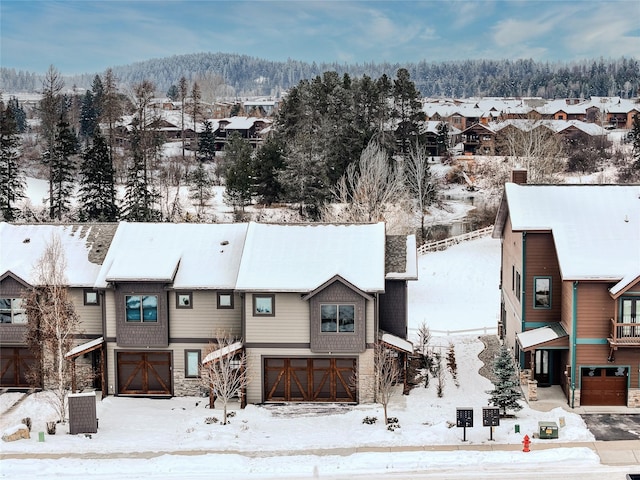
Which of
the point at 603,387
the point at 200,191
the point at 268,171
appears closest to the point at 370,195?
the point at 268,171

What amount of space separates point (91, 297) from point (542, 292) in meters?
19.6

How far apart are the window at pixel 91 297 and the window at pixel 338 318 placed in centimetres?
1015

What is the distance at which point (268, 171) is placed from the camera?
7262 cm

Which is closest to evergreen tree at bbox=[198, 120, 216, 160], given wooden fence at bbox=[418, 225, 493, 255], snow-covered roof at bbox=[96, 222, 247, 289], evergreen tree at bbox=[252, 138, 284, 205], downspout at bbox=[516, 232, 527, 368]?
evergreen tree at bbox=[252, 138, 284, 205]

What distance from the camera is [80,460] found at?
82.8 ft

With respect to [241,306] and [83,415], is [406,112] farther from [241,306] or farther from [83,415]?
[83,415]

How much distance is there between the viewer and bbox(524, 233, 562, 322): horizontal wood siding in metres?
31.8

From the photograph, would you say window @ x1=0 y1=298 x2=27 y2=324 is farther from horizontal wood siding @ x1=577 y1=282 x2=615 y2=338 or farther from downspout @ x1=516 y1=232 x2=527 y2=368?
horizontal wood siding @ x1=577 y1=282 x2=615 y2=338

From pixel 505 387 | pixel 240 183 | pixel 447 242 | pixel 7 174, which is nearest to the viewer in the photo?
pixel 505 387

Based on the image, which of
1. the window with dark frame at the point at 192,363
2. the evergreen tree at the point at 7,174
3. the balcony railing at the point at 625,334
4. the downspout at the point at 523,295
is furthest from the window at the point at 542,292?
the evergreen tree at the point at 7,174

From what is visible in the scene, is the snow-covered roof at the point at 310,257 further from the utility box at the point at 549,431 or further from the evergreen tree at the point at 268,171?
the evergreen tree at the point at 268,171

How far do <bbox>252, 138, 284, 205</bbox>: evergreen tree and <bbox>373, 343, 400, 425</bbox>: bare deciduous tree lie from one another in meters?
42.1

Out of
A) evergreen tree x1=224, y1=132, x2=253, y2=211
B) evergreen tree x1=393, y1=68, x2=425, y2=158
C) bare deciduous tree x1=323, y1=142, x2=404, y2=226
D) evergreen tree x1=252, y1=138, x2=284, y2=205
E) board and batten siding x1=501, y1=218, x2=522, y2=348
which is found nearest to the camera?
board and batten siding x1=501, y1=218, x2=522, y2=348

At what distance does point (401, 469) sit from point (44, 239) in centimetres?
2005
